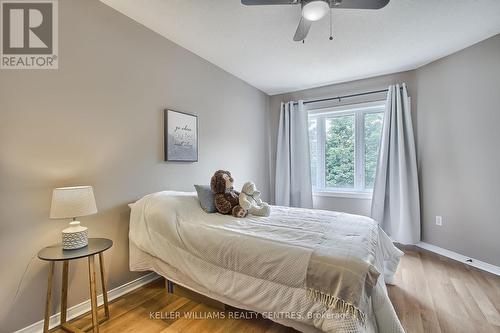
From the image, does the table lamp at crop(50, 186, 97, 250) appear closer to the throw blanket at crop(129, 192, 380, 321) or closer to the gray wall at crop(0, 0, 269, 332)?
the gray wall at crop(0, 0, 269, 332)

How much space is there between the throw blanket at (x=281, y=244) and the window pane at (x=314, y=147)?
6.02ft

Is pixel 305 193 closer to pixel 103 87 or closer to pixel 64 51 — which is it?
pixel 103 87

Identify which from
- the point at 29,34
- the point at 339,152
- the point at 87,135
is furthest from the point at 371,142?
the point at 29,34

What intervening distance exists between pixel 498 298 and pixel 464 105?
204 centimetres

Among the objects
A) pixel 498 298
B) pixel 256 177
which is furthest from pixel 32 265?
pixel 498 298

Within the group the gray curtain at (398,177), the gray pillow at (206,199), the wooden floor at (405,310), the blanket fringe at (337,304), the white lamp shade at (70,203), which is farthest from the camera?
the gray curtain at (398,177)

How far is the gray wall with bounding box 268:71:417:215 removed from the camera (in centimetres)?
335

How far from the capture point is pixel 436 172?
9.93ft

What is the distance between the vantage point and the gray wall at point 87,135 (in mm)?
1481

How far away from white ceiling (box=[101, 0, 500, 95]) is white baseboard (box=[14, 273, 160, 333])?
2.45 m

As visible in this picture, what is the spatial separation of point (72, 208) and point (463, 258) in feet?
13.0

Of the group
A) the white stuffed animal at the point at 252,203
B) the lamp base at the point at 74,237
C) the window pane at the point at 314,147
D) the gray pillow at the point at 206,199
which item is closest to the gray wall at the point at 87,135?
the lamp base at the point at 74,237

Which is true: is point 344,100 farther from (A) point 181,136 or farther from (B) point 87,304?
(B) point 87,304

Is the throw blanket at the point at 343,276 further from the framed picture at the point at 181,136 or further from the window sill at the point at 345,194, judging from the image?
the window sill at the point at 345,194
